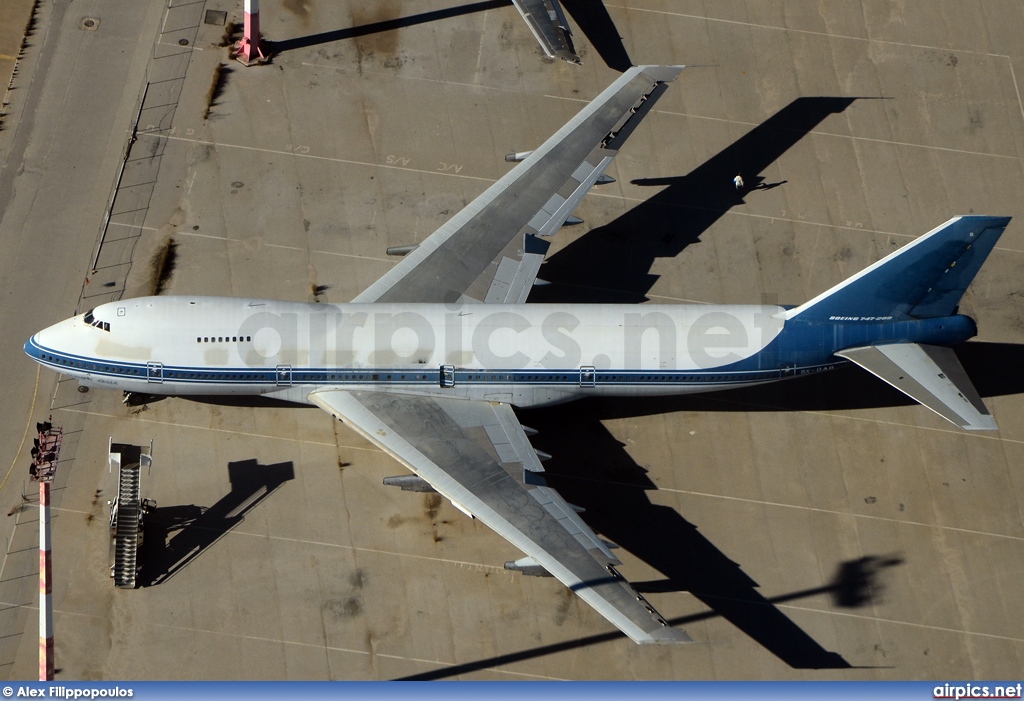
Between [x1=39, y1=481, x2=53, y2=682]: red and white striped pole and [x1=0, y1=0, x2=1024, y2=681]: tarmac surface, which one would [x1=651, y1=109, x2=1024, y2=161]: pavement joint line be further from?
[x1=39, y1=481, x2=53, y2=682]: red and white striped pole

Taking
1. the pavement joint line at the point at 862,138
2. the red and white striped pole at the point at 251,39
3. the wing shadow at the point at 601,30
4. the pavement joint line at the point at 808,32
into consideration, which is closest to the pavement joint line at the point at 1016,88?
the pavement joint line at the point at 808,32

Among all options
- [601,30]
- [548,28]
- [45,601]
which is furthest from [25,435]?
[601,30]

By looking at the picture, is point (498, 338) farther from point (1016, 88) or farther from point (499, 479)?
point (1016, 88)

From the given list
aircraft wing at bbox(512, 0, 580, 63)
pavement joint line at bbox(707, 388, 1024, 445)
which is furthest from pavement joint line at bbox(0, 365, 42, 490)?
pavement joint line at bbox(707, 388, 1024, 445)

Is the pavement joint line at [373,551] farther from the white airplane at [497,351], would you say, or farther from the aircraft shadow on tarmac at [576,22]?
the aircraft shadow on tarmac at [576,22]

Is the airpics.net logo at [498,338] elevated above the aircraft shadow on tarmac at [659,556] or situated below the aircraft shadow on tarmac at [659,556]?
above

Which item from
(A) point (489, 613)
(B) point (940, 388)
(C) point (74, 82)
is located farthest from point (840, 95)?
(C) point (74, 82)
